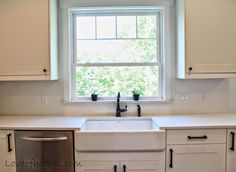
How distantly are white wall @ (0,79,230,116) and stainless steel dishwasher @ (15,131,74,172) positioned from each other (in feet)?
2.14

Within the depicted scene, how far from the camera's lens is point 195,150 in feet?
7.45

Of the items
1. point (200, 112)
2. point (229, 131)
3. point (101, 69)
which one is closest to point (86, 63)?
point (101, 69)

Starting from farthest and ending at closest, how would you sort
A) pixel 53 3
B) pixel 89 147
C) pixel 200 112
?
pixel 200 112, pixel 53 3, pixel 89 147

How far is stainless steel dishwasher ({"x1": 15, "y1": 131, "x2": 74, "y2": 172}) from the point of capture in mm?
2248

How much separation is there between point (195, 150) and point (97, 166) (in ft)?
3.05

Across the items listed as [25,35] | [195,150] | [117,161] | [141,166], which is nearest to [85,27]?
[25,35]

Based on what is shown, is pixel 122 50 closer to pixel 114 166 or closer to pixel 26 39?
pixel 26 39

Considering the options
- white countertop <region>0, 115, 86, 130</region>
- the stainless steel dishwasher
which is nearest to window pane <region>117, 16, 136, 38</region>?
white countertop <region>0, 115, 86, 130</region>

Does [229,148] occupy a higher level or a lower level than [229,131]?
lower

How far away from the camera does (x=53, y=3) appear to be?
8.80 feet

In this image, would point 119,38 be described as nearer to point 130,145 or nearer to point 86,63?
point 86,63

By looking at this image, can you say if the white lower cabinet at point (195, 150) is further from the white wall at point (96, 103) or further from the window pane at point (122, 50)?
the window pane at point (122, 50)

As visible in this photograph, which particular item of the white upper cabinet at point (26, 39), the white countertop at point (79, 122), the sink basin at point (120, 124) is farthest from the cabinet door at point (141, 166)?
the white upper cabinet at point (26, 39)

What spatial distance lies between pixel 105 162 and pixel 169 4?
6.26ft
